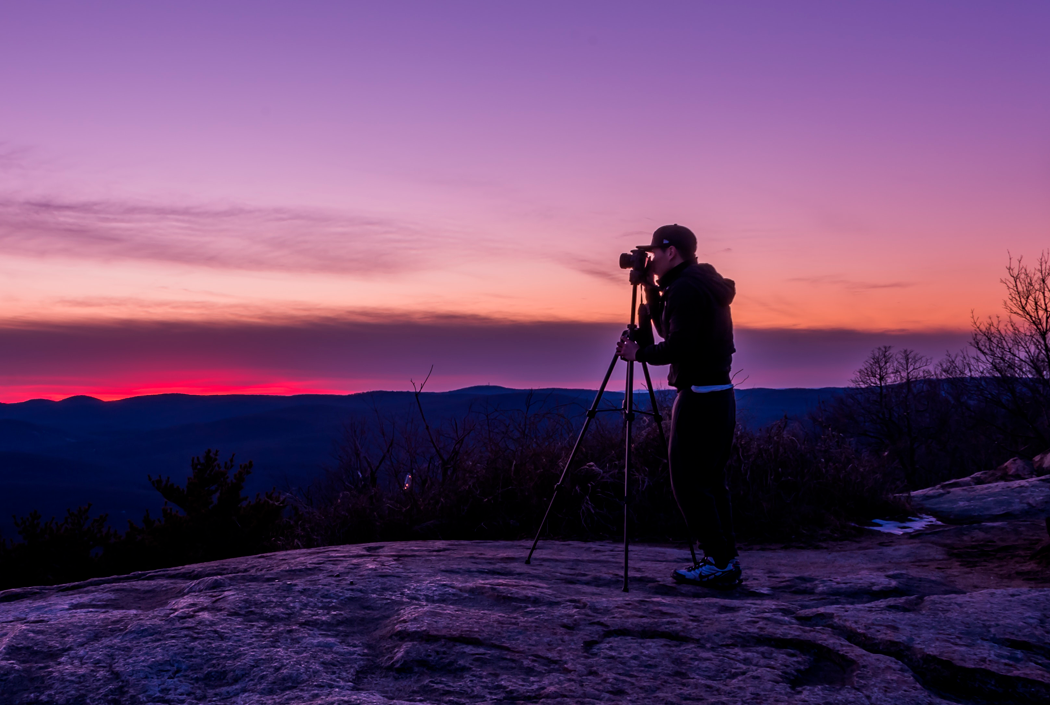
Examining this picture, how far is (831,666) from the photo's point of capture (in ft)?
10.2

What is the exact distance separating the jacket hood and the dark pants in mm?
566

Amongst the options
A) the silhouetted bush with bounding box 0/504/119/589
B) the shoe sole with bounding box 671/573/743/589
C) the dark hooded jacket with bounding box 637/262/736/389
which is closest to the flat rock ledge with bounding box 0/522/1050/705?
the shoe sole with bounding box 671/573/743/589

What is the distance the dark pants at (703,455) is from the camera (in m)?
4.58

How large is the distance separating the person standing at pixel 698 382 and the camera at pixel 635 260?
0.28 meters

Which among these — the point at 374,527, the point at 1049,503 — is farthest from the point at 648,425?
the point at 1049,503

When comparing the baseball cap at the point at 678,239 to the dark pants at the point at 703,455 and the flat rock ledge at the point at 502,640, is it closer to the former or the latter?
the dark pants at the point at 703,455

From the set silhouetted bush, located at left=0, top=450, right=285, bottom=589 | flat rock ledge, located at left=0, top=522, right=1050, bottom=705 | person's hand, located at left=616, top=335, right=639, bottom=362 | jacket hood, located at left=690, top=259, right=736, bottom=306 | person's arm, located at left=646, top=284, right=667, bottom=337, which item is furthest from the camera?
silhouetted bush, located at left=0, top=450, right=285, bottom=589

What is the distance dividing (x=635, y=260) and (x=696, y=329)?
2.87 ft

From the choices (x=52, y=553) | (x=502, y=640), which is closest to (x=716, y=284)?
(x=502, y=640)

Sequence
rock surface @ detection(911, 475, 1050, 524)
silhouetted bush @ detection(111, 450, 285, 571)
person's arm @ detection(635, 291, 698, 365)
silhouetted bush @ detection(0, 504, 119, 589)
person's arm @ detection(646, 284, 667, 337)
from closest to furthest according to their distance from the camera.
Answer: person's arm @ detection(635, 291, 698, 365), person's arm @ detection(646, 284, 667, 337), rock surface @ detection(911, 475, 1050, 524), silhouetted bush @ detection(111, 450, 285, 571), silhouetted bush @ detection(0, 504, 119, 589)

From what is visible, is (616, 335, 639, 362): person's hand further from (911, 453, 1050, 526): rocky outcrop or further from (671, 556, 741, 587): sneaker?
(911, 453, 1050, 526): rocky outcrop

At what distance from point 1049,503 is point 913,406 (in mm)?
36913

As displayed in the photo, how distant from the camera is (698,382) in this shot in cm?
458

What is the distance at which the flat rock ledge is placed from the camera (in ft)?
9.23
